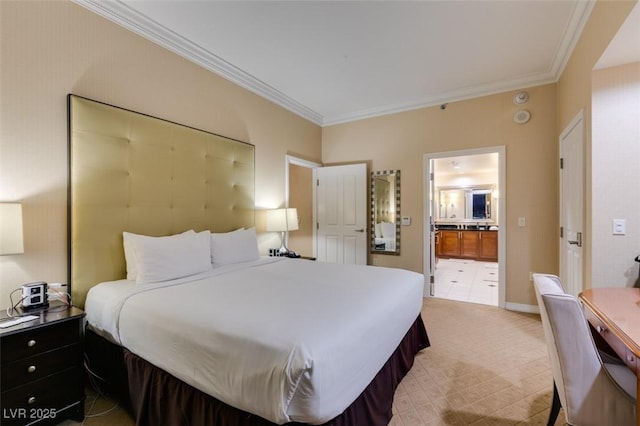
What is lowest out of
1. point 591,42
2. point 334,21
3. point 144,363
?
point 144,363

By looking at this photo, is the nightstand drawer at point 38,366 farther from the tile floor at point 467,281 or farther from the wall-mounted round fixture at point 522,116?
the wall-mounted round fixture at point 522,116

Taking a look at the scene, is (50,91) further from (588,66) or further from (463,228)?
(463,228)

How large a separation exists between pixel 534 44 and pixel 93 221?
14.0 feet

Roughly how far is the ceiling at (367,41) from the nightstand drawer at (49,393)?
2572 mm

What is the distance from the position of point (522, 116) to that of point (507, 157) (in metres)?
0.52

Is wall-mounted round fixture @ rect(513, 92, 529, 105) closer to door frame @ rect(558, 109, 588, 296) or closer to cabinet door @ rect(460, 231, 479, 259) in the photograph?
door frame @ rect(558, 109, 588, 296)

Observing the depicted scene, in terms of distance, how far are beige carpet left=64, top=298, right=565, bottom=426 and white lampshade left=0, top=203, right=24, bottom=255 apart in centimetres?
108

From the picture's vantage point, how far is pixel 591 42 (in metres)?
2.24

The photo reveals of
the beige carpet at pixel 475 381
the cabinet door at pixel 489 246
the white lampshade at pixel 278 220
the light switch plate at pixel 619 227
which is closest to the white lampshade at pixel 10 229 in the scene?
the beige carpet at pixel 475 381

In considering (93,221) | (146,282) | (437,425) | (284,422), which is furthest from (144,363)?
(437,425)

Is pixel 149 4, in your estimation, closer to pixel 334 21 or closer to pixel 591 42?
pixel 334 21

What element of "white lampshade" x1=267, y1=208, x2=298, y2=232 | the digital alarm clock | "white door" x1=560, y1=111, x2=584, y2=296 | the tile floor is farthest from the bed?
the tile floor

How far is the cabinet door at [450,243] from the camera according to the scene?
25.6 feet

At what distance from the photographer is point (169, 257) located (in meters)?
2.23
